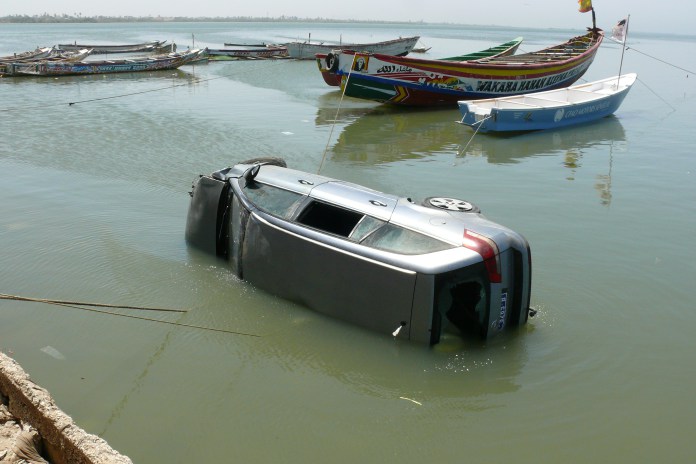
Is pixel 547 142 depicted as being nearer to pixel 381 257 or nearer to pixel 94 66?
pixel 381 257

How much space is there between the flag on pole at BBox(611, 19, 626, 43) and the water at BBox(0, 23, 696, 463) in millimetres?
7331

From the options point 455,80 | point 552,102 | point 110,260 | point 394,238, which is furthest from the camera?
point 455,80

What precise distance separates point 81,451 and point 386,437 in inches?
93.6

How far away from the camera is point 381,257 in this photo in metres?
6.35

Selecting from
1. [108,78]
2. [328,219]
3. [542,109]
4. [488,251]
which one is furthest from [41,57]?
A: [488,251]

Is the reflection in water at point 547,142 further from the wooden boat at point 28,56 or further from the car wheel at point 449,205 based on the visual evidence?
the wooden boat at point 28,56

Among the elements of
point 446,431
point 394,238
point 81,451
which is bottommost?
point 446,431

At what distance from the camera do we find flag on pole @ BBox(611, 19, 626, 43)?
68.4 feet

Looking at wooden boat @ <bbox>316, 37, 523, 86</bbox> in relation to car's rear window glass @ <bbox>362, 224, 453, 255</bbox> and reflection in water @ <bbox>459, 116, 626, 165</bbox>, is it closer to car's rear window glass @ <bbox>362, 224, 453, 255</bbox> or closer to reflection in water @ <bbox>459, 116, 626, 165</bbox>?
reflection in water @ <bbox>459, 116, 626, 165</bbox>

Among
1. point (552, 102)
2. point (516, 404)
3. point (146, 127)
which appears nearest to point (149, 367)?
point (516, 404)

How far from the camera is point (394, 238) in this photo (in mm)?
6504

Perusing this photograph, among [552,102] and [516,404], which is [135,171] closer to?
[516,404]

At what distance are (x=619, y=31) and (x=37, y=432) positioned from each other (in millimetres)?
21296

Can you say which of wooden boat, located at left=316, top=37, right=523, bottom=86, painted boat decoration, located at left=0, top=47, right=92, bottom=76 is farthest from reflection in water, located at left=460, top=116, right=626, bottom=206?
painted boat decoration, located at left=0, top=47, right=92, bottom=76
